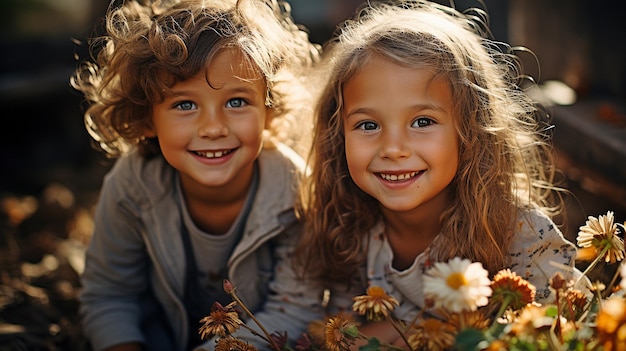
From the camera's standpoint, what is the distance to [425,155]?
6.54 feet

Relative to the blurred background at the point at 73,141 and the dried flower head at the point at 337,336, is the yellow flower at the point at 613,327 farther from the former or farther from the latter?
the blurred background at the point at 73,141

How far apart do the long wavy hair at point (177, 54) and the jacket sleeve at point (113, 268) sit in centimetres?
19

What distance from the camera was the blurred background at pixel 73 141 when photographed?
275cm

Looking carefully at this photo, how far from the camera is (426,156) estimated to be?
1.99m

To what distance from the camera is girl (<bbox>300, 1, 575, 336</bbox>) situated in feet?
6.53

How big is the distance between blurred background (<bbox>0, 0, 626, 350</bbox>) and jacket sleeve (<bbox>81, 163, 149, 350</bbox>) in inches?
6.3

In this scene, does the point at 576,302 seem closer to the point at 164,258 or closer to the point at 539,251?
the point at 539,251

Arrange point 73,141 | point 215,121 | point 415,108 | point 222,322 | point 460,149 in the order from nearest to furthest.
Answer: point 222,322 < point 415,108 < point 460,149 < point 215,121 < point 73,141

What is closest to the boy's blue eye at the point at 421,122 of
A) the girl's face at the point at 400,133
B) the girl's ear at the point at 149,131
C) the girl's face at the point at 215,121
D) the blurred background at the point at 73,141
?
the girl's face at the point at 400,133

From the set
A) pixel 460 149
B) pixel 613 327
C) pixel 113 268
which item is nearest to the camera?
pixel 613 327

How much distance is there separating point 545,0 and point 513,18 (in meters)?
0.25

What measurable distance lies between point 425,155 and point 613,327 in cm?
84

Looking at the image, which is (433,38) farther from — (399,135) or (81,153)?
(81,153)

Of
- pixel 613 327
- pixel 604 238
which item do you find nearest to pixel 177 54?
pixel 604 238
